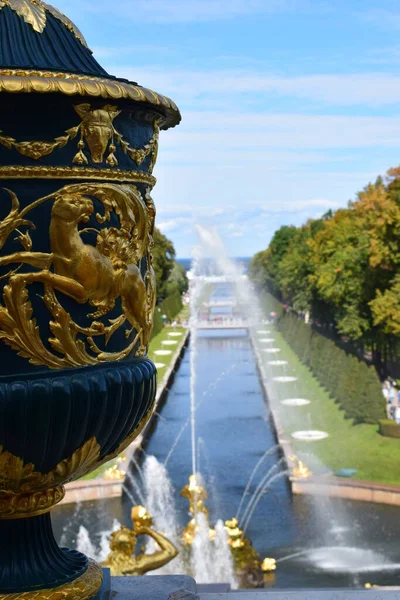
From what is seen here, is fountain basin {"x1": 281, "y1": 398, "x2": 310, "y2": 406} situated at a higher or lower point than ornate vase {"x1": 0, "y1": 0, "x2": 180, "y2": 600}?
lower

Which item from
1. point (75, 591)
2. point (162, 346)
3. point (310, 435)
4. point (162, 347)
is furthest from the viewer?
point (162, 346)

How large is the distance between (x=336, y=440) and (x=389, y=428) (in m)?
1.34

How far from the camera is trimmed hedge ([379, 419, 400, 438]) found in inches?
978

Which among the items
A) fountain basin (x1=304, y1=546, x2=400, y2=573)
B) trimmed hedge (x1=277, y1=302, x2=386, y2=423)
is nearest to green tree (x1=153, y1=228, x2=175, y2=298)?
trimmed hedge (x1=277, y1=302, x2=386, y2=423)

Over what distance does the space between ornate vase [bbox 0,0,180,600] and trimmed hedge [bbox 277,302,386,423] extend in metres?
22.3

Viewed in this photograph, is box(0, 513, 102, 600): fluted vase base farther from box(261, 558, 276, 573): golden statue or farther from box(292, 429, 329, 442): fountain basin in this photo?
box(292, 429, 329, 442): fountain basin

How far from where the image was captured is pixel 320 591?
5.09 meters

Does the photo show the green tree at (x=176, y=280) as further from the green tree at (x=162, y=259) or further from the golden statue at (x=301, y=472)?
the golden statue at (x=301, y=472)

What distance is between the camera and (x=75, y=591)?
4.40 meters

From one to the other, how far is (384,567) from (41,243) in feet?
43.2

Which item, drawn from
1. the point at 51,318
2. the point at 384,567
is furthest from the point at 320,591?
the point at 384,567

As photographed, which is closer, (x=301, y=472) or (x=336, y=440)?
(x=301, y=472)

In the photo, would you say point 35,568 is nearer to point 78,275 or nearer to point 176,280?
point 78,275

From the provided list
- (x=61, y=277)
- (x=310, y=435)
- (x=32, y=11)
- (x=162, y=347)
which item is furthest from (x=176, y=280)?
(x=61, y=277)
